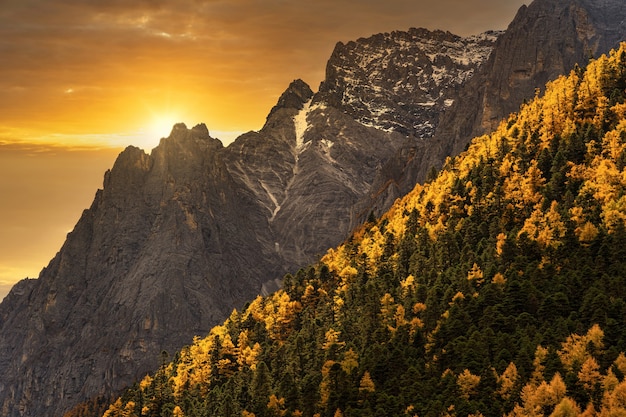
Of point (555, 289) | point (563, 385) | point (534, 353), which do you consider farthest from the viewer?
point (555, 289)

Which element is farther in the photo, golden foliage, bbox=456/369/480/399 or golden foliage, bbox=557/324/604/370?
golden foliage, bbox=456/369/480/399

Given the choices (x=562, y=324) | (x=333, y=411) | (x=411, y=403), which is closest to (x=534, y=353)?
(x=562, y=324)

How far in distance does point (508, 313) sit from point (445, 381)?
2079cm

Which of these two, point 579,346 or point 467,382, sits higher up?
point 579,346

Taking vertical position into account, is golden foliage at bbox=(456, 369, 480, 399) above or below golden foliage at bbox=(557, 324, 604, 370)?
below

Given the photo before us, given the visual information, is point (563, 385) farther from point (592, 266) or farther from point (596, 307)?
point (592, 266)

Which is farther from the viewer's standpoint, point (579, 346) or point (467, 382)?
point (467, 382)

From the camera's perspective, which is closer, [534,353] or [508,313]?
[534,353]

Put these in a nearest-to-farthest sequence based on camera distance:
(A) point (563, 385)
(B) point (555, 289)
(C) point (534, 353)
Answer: (A) point (563, 385) < (C) point (534, 353) < (B) point (555, 289)

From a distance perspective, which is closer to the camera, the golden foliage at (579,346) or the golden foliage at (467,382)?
the golden foliage at (579,346)

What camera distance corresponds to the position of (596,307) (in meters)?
182

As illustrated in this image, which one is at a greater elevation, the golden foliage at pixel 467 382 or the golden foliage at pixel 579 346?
the golden foliage at pixel 579 346

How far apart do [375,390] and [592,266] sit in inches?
1757

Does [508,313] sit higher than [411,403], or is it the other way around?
[508,313]
